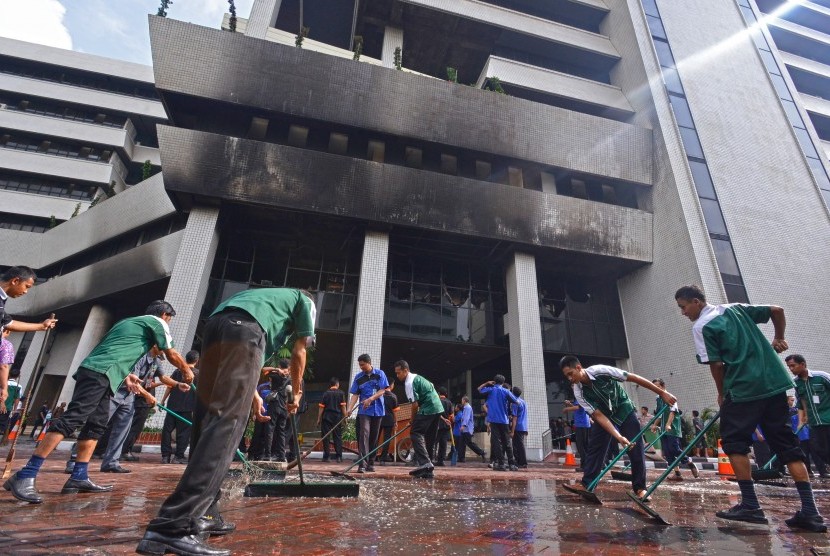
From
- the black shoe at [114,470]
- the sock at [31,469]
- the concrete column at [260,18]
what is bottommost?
the black shoe at [114,470]

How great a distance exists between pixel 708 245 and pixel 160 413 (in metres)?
20.4

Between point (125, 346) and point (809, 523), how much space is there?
591 centimetres

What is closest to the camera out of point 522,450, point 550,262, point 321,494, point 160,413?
point 321,494

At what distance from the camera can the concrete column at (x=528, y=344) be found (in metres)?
15.6

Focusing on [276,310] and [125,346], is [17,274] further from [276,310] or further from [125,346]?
[276,310]

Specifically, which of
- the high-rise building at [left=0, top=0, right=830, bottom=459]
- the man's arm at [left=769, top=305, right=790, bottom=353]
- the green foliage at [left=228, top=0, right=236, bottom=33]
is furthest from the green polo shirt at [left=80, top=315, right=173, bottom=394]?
the green foliage at [left=228, top=0, right=236, bottom=33]

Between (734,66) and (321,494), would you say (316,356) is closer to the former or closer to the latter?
(321,494)

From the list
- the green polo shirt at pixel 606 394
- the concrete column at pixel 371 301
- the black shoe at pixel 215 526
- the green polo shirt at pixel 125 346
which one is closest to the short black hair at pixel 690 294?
the green polo shirt at pixel 606 394

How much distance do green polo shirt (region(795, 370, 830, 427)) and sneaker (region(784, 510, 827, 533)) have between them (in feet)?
14.6

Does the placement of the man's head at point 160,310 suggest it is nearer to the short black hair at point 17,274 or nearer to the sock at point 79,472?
the short black hair at point 17,274

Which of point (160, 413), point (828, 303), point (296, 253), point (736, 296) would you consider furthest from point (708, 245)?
point (160, 413)

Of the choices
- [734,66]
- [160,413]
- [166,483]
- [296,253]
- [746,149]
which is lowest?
[166,483]

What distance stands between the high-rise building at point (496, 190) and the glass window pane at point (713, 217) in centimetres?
9

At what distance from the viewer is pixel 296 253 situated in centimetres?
1908
